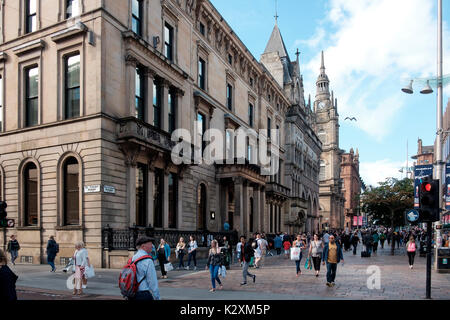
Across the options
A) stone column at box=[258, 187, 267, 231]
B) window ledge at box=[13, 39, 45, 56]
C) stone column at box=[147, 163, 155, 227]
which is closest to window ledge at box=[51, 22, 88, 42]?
window ledge at box=[13, 39, 45, 56]

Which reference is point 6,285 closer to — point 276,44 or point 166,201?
point 166,201

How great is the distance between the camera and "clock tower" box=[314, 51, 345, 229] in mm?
99812

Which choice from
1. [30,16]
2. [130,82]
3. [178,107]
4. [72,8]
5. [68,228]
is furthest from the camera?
[178,107]

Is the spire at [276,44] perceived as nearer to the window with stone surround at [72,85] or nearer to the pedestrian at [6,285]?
the window with stone surround at [72,85]

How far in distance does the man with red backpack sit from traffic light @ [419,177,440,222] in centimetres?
830

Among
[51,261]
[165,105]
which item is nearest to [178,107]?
[165,105]

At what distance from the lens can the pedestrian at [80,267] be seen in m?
12.3

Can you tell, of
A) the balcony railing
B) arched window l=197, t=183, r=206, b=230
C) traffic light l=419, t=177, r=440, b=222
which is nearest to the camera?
traffic light l=419, t=177, r=440, b=222

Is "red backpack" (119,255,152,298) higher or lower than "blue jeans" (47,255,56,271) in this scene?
higher

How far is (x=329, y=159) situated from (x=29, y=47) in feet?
289

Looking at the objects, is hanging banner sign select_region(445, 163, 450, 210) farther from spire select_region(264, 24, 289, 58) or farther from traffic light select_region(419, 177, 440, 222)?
spire select_region(264, 24, 289, 58)

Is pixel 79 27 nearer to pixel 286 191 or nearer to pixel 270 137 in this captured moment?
pixel 270 137

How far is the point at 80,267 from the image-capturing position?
12516 millimetres
